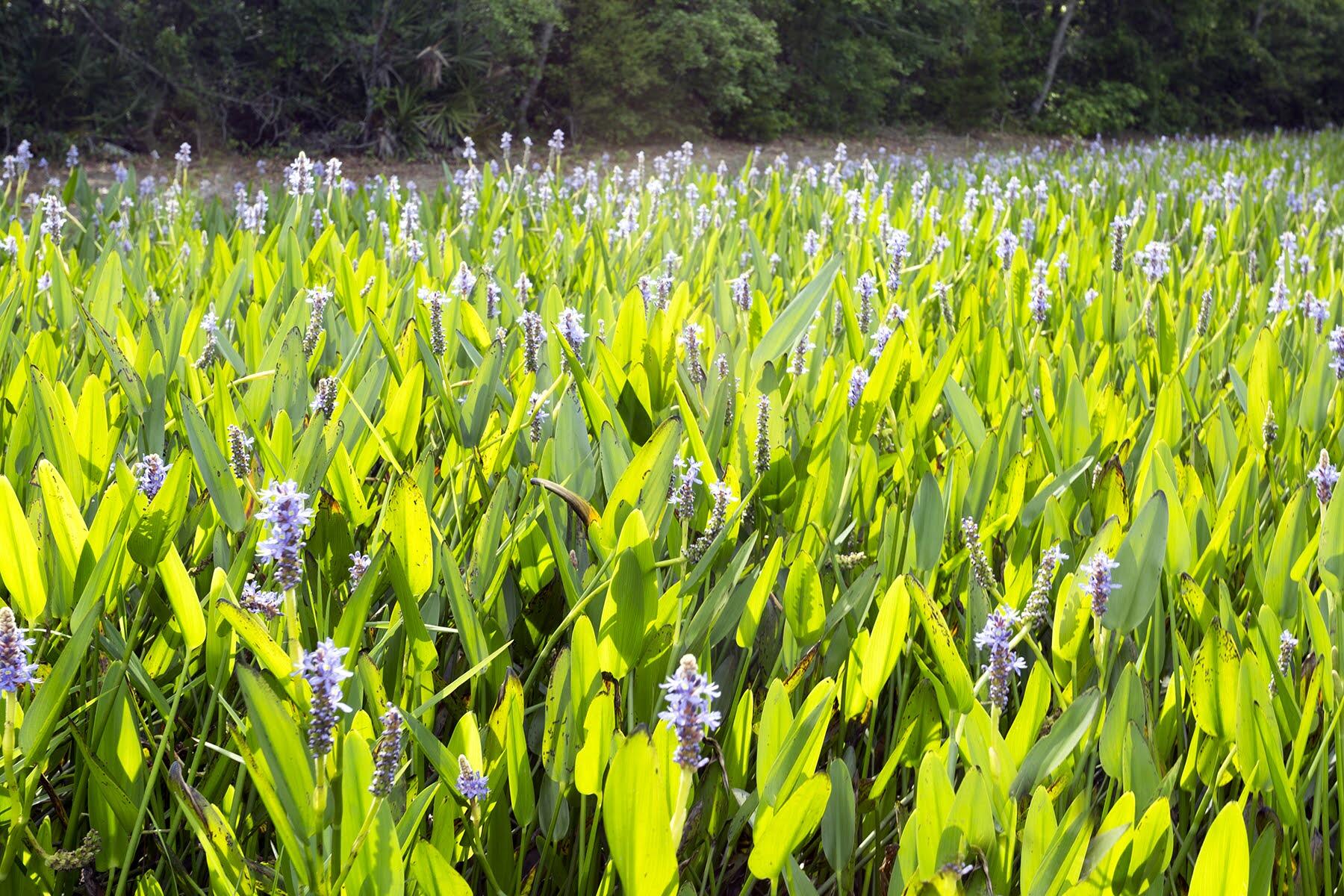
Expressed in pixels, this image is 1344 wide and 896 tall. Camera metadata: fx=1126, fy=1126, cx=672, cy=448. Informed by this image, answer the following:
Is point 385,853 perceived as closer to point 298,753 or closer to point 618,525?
point 298,753

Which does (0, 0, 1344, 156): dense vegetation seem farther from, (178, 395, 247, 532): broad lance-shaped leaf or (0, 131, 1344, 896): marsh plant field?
(178, 395, 247, 532): broad lance-shaped leaf

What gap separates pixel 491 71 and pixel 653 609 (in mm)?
Result: 11739

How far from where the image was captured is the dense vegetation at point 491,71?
34.6ft

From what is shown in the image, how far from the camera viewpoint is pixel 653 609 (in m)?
1.10

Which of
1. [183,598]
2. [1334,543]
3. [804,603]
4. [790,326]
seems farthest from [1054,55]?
[183,598]

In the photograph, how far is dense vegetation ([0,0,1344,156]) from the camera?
34.6 ft

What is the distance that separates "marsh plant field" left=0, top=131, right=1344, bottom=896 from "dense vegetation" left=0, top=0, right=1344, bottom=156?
9644 millimetres

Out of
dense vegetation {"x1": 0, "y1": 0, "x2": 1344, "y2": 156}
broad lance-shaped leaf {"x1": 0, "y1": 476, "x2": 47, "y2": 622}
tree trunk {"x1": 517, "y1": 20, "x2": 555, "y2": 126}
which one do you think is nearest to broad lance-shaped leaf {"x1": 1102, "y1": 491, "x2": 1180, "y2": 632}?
broad lance-shaped leaf {"x1": 0, "y1": 476, "x2": 47, "y2": 622}

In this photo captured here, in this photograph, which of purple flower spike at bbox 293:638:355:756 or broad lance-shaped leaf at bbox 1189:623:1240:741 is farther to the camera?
broad lance-shaped leaf at bbox 1189:623:1240:741

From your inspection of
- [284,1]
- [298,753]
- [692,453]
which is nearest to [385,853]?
[298,753]

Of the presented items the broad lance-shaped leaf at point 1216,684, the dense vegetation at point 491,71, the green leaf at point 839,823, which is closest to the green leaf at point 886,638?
the green leaf at point 839,823

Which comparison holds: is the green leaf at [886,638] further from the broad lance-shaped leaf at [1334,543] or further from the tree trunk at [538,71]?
the tree trunk at [538,71]

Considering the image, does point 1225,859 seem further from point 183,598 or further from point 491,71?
point 491,71

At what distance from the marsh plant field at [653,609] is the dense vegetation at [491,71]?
31.6ft
